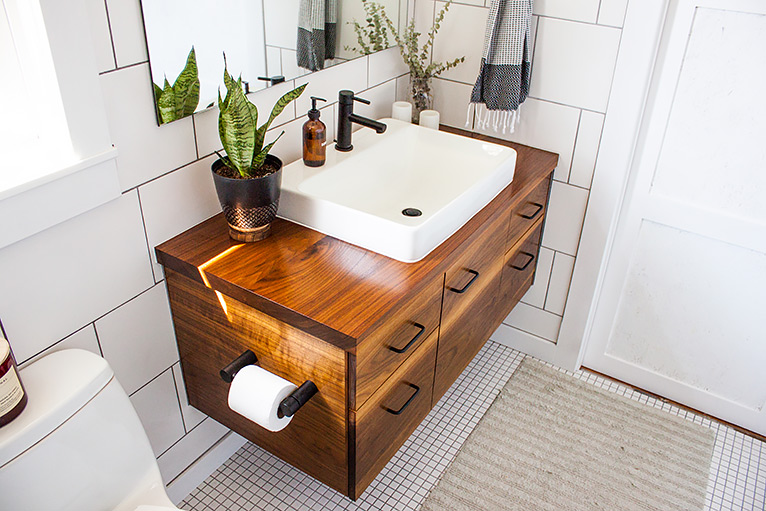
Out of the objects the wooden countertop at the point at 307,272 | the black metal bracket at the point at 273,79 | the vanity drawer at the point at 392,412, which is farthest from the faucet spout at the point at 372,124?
the vanity drawer at the point at 392,412

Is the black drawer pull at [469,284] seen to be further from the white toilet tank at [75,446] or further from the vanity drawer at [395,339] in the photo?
the white toilet tank at [75,446]

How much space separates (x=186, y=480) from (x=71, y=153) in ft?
3.26

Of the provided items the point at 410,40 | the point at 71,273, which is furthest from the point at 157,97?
the point at 410,40

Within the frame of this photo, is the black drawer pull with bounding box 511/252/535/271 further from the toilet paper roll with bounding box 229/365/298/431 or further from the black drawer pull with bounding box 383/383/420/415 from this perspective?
the toilet paper roll with bounding box 229/365/298/431

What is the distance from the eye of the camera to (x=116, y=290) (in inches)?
52.7

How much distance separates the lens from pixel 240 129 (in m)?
1.28

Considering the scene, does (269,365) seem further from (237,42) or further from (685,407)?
(685,407)

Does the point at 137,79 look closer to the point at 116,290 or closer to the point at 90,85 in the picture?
the point at 90,85

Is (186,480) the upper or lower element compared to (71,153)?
lower

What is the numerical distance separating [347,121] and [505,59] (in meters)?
0.50

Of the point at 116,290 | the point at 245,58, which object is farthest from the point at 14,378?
the point at 245,58

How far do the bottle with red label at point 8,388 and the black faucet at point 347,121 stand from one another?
95cm

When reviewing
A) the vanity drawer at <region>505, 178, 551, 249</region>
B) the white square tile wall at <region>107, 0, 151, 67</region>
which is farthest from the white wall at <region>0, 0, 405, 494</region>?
the vanity drawer at <region>505, 178, 551, 249</region>

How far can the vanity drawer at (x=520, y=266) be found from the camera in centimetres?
188
